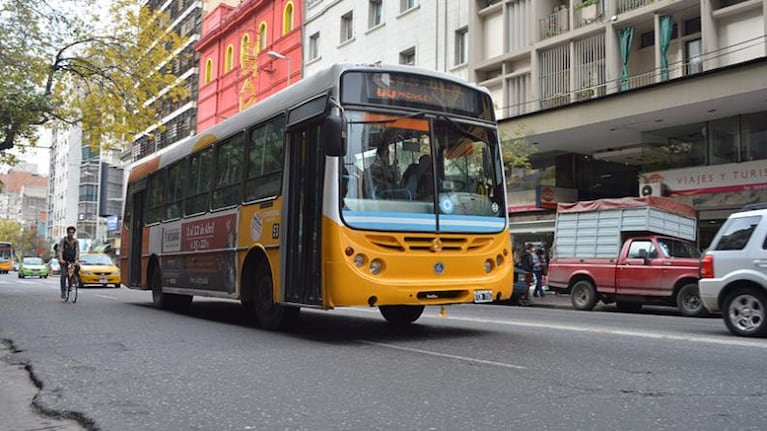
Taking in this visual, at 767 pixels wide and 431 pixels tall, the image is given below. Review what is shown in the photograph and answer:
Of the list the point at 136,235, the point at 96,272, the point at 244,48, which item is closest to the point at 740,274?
the point at 136,235

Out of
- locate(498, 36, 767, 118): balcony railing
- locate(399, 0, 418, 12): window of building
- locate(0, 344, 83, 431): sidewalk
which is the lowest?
locate(0, 344, 83, 431): sidewalk

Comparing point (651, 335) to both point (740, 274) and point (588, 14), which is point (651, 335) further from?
point (588, 14)

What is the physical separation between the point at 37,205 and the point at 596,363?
14333 centimetres

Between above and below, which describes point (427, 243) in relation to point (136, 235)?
below

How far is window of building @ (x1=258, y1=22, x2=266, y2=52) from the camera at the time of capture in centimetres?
4222

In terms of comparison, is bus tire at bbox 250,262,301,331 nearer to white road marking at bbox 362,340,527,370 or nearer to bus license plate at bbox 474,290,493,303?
white road marking at bbox 362,340,527,370

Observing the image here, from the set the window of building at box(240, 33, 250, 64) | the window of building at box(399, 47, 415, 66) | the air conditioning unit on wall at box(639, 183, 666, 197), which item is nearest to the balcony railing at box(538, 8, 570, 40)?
the air conditioning unit on wall at box(639, 183, 666, 197)

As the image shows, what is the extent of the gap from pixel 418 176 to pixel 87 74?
14230 mm

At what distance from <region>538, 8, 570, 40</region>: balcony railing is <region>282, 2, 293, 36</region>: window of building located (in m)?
19.5

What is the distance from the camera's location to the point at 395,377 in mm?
5703

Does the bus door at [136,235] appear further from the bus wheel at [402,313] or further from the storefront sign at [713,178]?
the storefront sign at [713,178]

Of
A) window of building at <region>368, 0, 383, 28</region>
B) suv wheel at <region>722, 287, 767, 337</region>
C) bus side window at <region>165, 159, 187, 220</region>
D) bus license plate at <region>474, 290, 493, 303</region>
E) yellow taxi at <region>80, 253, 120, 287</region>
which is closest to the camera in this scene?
bus license plate at <region>474, 290, 493, 303</region>

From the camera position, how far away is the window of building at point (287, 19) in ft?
130

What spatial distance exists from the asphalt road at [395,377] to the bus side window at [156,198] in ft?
14.0
